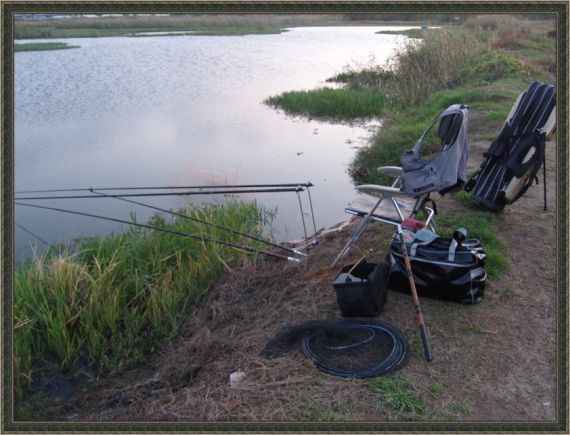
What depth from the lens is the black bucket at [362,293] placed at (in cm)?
342

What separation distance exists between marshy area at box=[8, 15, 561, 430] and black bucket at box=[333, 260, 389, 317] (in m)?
0.15

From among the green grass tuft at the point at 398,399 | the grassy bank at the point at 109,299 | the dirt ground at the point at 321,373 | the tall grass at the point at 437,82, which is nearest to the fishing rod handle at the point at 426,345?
the dirt ground at the point at 321,373

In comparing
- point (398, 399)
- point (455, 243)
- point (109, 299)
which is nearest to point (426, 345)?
point (398, 399)

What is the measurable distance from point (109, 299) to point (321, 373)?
219 cm

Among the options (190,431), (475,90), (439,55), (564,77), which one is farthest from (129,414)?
(439,55)

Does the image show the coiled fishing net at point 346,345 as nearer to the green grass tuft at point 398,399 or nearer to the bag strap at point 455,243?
the green grass tuft at point 398,399

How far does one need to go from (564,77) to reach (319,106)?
9.09 m

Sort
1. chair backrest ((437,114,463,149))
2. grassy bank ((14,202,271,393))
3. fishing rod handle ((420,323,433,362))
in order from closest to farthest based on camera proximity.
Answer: fishing rod handle ((420,323,433,362))
grassy bank ((14,202,271,393))
chair backrest ((437,114,463,149))

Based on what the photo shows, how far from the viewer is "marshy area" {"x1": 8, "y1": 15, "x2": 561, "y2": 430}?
9.24ft

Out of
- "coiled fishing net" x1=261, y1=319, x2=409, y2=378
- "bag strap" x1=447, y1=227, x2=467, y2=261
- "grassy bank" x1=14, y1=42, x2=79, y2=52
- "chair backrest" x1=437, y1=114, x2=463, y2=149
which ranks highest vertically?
"grassy bank" x1=14, y1=42, x2=79, y2=52

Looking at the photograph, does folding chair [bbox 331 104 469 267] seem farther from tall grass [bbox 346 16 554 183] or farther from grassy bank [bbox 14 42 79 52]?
grassy bank [bbox 14 42 79 52]

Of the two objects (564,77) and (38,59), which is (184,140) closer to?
(564,77)

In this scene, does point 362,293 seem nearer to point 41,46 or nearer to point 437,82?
point 437,82

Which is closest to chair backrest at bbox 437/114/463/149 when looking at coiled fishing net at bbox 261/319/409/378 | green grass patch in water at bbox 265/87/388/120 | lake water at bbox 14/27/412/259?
coiled fishing net at bbox 261/319/409/378
